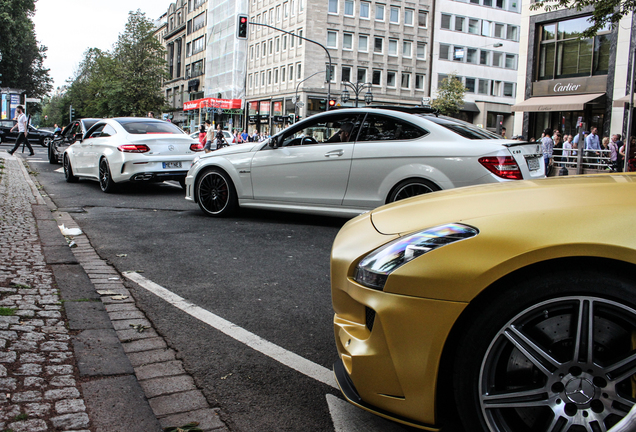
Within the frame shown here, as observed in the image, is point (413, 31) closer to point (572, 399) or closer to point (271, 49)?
point (271, 49)

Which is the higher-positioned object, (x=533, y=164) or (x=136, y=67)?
(x=136, y=67)

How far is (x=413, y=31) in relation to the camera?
66.8 meters

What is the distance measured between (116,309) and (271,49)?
226 ft

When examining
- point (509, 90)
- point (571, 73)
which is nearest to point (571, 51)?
point (571, 73)

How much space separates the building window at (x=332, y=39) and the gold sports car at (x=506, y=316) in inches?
2508

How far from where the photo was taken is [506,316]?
1.93m

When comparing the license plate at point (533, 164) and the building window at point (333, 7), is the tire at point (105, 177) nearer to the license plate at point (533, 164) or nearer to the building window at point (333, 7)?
the license plate at point (533, 164)

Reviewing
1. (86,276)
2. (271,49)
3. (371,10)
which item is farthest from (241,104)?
(86,276)

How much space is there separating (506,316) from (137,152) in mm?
10575

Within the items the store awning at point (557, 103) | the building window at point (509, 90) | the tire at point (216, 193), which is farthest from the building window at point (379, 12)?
the tire at point (216, 193)

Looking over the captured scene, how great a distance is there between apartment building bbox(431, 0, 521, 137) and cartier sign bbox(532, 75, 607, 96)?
1321 inches

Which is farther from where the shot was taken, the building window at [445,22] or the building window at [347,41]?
the building window at [445,22]

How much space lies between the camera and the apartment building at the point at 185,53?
293 feet

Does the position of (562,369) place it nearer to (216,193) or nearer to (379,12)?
(216,193)
